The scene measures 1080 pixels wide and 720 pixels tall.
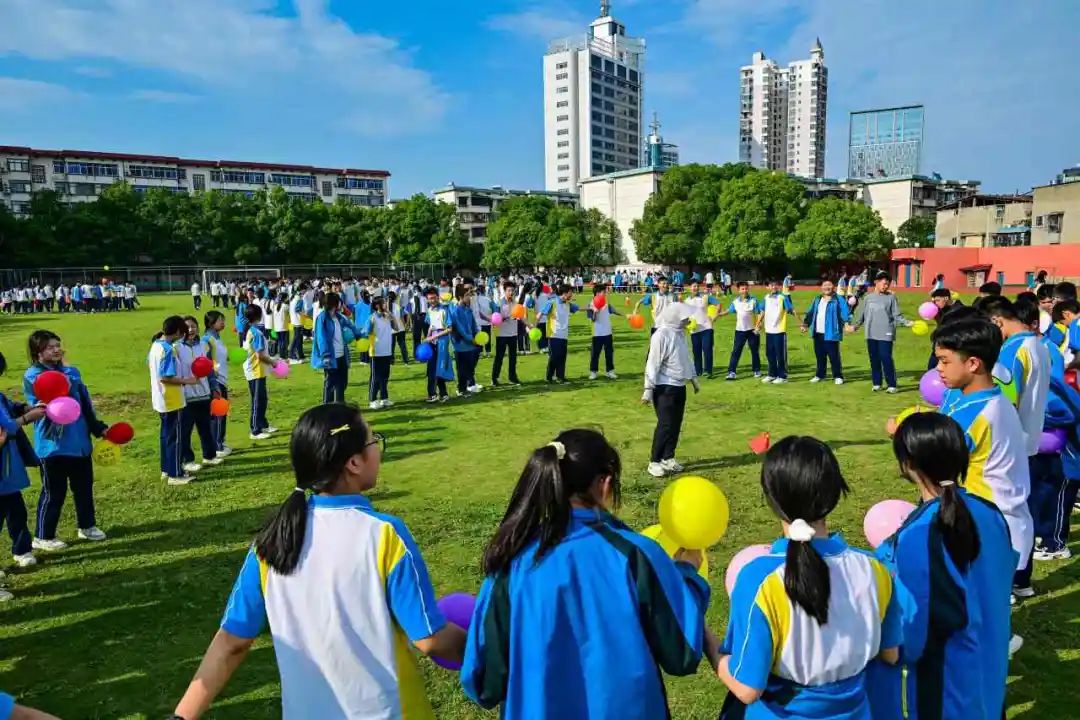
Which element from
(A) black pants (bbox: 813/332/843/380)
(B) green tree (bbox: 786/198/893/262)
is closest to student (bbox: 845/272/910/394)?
(A) black pants (bbox: 813/332/843/380)

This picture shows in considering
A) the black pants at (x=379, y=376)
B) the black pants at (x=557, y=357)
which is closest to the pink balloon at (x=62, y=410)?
the black pants at (x=379, y=376)

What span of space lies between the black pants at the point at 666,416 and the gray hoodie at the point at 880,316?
5673mm

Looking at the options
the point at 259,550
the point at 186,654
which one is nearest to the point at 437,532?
the point at 186,654

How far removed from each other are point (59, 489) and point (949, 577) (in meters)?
6.43

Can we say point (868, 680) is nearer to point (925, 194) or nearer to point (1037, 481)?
point (1037, 481)

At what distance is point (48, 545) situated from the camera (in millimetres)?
5777

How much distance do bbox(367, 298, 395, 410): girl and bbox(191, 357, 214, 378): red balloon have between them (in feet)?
12.2

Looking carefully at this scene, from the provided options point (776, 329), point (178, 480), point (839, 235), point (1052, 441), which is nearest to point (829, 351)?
point (776, 329)

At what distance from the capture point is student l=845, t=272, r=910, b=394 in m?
11.2

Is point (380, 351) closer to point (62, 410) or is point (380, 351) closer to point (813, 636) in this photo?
point (62, 410)

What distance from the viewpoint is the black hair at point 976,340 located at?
127 inches

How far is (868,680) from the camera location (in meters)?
2.12

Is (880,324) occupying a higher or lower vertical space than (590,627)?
higher

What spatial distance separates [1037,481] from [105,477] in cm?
912
